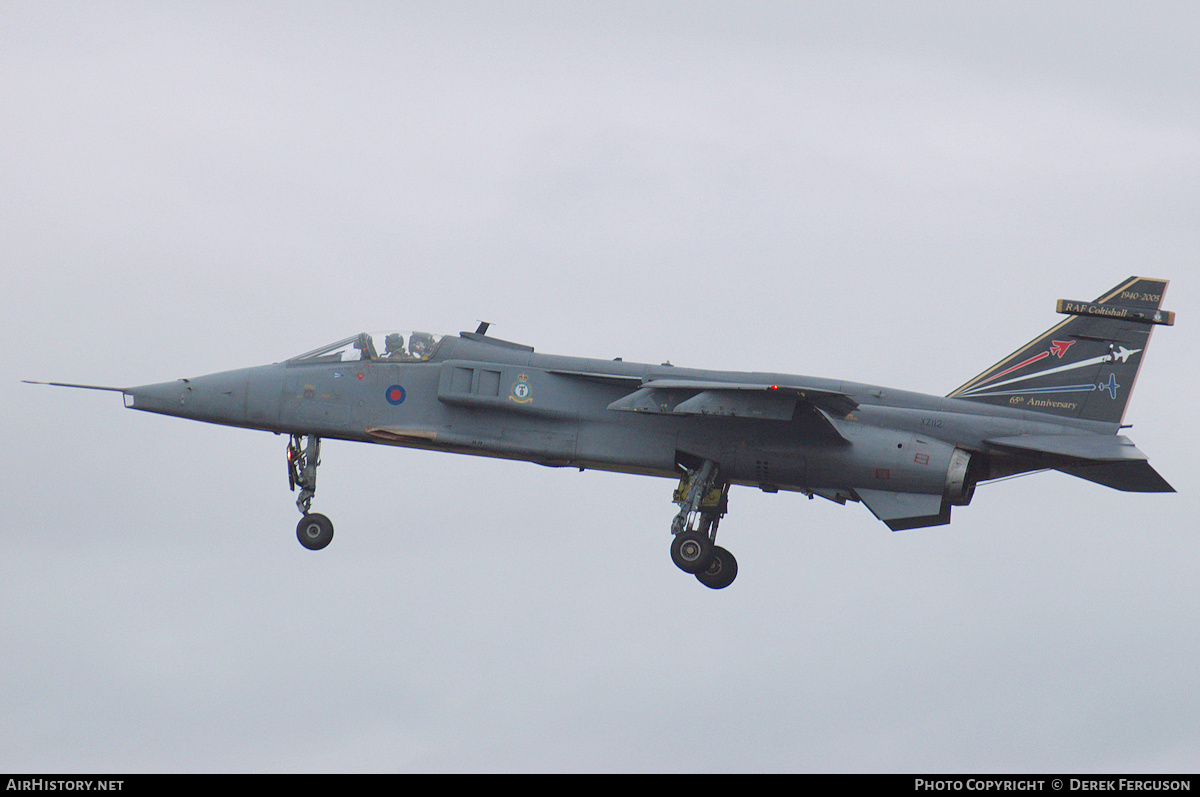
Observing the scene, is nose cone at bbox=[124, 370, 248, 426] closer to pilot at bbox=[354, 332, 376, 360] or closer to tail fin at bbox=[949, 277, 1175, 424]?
pilot at bbox=[354, 332, 376, 360]

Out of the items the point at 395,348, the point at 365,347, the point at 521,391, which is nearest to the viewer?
the point at 521,391

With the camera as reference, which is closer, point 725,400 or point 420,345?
point 725,400

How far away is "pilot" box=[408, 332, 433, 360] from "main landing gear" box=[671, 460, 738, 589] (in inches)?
185

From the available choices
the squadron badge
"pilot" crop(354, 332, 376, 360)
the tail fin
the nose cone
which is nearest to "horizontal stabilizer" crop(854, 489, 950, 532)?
the tail fin

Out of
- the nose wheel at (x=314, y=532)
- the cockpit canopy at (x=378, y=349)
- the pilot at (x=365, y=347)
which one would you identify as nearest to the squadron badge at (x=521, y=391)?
the cockpit canopy at (x=378, y=349)

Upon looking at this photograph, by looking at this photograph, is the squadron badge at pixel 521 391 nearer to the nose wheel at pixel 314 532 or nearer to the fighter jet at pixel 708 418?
the fighter jet at pixel 708 418

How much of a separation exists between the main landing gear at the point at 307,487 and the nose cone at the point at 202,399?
1032 mm

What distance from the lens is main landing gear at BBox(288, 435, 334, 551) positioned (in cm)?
2611

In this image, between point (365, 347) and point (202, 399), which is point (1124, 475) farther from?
point (202, 399)

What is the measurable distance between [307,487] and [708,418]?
6849 millimetres

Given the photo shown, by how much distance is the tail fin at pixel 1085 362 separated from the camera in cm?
2561

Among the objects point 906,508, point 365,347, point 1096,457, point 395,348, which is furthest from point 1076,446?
point 365,347

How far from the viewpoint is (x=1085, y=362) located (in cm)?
2578

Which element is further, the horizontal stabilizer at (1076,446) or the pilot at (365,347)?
the pilot at (365,347)
